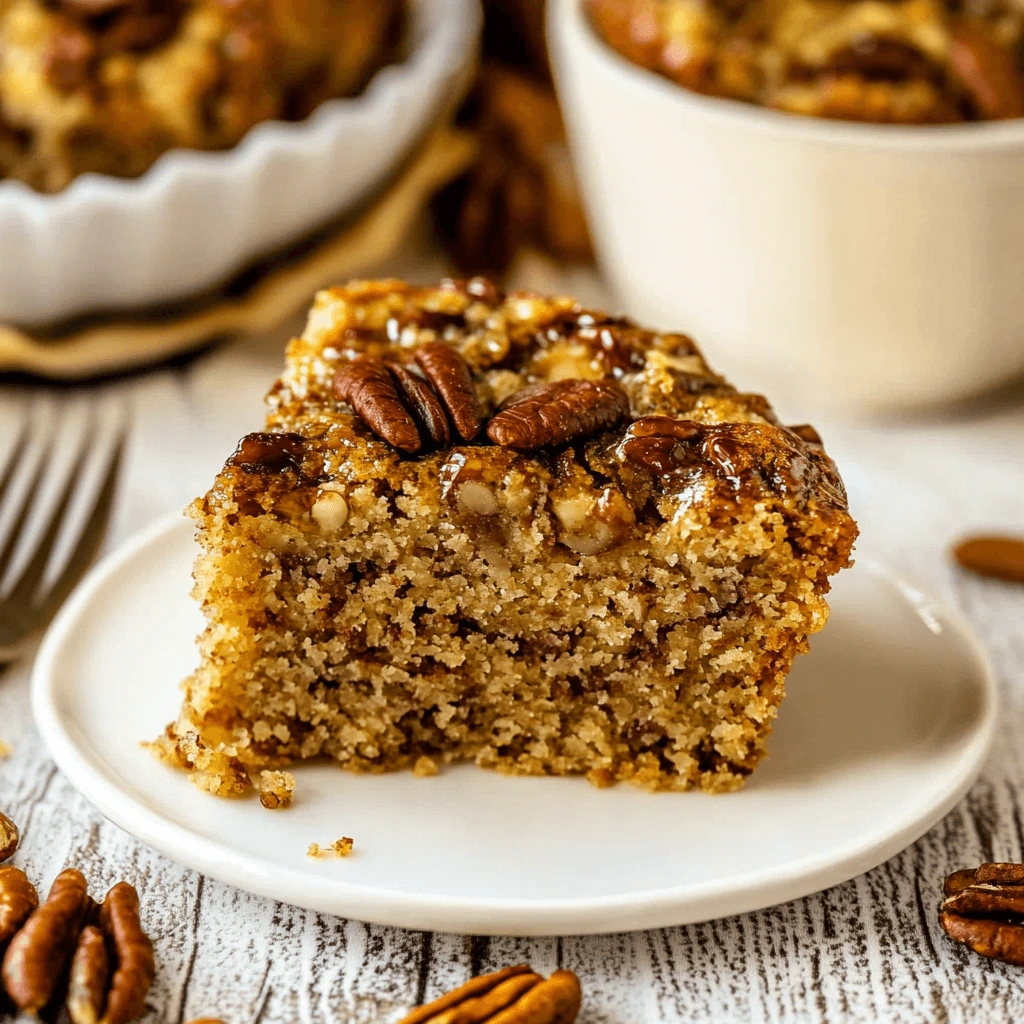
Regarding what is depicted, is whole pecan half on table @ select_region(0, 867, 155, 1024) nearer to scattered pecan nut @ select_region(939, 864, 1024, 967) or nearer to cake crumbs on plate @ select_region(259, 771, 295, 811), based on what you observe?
cake crumbs on plate @ select_region(259, 771, 295, 811)

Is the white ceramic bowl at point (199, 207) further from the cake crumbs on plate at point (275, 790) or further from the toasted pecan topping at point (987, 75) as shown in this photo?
the cake crumbs on plate at point (275, 790)

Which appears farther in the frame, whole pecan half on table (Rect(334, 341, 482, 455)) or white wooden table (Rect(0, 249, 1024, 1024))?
whole pecan half on table (Rect(334, 341, 482, 455))

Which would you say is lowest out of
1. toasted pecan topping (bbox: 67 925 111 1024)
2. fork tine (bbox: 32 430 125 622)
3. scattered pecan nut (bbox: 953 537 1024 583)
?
scattered pecan nut (bbox: 953 537 1024 583)

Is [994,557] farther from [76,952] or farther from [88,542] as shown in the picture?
[76,952]

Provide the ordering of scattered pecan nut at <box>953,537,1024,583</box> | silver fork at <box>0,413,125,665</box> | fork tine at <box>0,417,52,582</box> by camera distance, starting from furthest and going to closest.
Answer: scattered pecan nut at <box>953,537,1024,583</box>
fork tine at <box>0,417,52,582</box>
silver fork at <box>0,413,125,665</box>

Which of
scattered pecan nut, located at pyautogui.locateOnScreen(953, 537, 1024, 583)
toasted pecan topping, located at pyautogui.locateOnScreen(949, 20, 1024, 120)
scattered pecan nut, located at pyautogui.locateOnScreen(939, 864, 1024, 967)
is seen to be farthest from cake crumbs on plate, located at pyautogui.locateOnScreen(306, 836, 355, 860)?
toasted pecan topping, located at pyautogui.locateOnScreen(949, 20, 1024, 120)

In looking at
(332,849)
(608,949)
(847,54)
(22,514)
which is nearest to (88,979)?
(332,849)

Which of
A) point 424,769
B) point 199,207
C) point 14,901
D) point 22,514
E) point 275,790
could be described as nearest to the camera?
point 14,901
